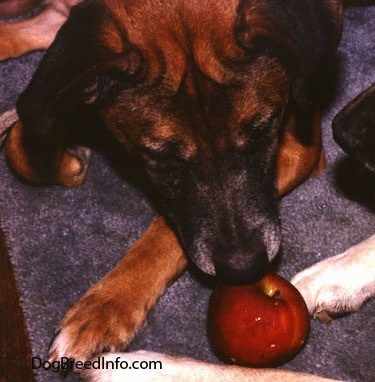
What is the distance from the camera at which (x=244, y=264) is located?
214 centimetres

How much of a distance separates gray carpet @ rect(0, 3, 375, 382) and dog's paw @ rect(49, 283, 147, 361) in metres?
0.08

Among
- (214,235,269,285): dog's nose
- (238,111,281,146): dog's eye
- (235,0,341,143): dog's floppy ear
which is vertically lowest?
(214,235,269,285): dog's nose

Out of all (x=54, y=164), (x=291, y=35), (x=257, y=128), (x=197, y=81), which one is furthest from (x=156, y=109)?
(x=54, y=164)

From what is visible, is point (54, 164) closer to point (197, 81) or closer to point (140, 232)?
point (140, 232)

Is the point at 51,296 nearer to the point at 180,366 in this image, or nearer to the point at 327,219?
the point at 180,366

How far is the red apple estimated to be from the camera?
2010 millimetres

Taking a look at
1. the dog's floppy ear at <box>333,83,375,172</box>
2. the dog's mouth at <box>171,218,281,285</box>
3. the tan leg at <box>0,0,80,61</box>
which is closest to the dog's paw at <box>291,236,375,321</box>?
the dog's mouth at <box>171,218,281,285</box>

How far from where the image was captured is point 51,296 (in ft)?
7.84

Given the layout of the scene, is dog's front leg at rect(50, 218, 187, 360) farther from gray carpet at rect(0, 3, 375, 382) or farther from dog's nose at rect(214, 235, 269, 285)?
dog's nose at rect(214, 235, 269, 285)

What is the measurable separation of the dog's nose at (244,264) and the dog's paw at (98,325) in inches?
10.3

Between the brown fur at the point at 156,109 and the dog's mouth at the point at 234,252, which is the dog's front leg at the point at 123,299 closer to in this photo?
the brown fur at the point at 156,109

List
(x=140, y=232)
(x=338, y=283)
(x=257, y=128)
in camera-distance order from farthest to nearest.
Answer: (x=140, y=232) → (x=338, y=283) → (x=257, y=128)

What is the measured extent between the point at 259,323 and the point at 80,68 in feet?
2.50

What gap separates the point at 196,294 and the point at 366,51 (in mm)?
1246
